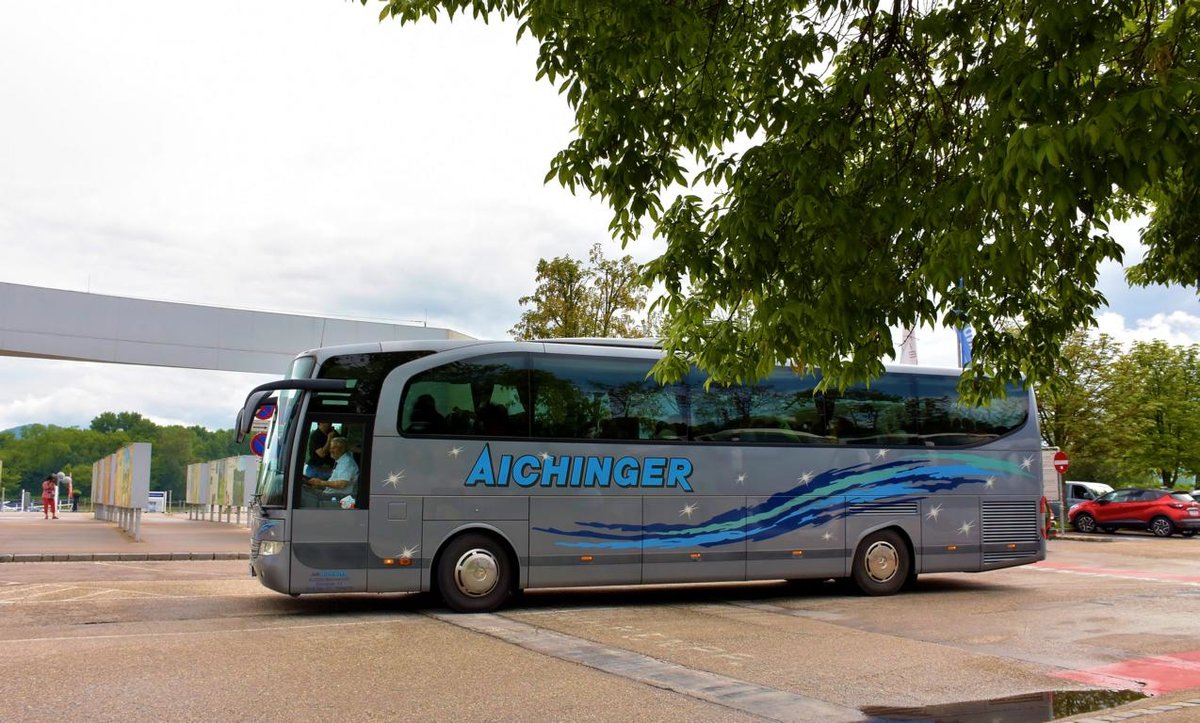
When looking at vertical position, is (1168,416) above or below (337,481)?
above

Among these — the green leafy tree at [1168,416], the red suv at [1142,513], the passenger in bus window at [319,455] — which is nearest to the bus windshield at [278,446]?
the passenger in bus window at [319,455]

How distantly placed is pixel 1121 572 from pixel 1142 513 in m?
16.9

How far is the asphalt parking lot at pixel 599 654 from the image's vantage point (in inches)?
285

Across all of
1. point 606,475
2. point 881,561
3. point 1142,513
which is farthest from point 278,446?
point 1142,513

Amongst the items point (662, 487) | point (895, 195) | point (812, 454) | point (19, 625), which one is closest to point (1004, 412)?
point (812, 454)

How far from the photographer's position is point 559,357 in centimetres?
1364

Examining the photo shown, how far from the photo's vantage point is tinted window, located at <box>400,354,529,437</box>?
501 inches

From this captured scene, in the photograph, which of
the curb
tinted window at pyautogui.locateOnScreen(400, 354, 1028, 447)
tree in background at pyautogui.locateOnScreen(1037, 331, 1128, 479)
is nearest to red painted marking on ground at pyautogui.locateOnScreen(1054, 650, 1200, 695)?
tinted window at pyautogui.locateOnScreen(400, 354, 1028, 447)

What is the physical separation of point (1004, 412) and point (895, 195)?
10394 mm

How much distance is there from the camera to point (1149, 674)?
29.6 ft

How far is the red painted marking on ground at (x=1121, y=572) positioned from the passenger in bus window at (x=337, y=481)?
13.5m

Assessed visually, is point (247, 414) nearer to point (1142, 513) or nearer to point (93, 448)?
point (1142, 513)

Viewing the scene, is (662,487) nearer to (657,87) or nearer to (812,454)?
(812,454)

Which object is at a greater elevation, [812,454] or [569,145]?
[569,145]
